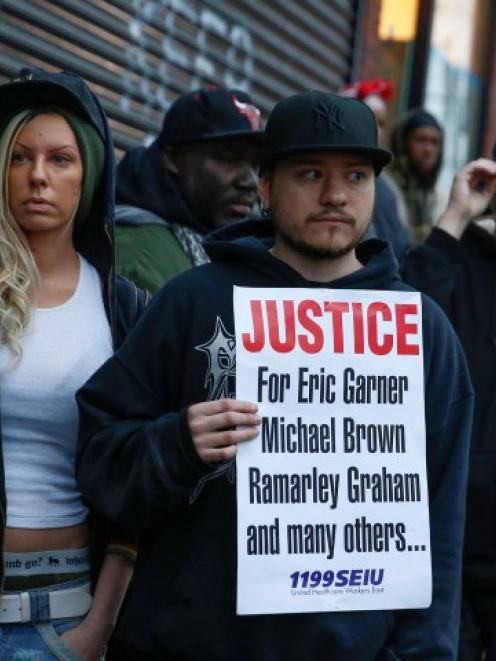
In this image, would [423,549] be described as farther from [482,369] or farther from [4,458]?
[482,369]

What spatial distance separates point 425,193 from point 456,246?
3666 millimetres

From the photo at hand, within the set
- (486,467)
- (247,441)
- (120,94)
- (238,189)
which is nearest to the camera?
(247,441)

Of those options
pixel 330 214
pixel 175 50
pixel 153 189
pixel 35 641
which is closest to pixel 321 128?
pixel 330 214

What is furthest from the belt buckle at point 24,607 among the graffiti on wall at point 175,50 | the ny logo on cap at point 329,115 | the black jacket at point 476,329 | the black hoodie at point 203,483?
the graffiti on wall at point 175,50

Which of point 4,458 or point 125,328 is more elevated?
point 125,328

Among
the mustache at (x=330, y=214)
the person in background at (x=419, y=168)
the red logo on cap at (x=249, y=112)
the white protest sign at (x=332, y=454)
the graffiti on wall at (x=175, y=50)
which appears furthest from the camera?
the person in background at (x=419, y=168)

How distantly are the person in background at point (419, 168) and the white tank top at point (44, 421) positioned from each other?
16.4 feet

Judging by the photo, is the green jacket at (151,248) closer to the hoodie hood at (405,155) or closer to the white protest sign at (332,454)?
the white protest sign at (332,454)

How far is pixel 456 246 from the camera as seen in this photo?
468 centimetres

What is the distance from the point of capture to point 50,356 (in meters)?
3.38

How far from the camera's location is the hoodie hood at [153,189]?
493cm

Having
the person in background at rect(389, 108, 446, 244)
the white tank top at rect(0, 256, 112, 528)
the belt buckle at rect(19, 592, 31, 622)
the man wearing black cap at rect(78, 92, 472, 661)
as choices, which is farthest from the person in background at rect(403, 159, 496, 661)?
the person in background at rect(389, 108, 446, 244)

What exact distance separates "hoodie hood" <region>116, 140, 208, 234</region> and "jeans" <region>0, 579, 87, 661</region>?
187 centimetres

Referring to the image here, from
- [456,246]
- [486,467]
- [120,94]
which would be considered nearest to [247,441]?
[486,467]
